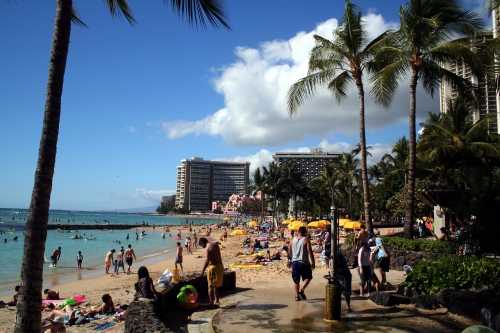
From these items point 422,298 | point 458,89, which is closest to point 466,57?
point 458,89

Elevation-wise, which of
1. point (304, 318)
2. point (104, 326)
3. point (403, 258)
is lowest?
point (104, 326)

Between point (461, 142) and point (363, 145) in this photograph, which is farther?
point (461, 142)

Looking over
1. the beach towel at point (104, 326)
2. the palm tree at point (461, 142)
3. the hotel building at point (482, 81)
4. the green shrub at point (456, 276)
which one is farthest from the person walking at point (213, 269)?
the palm tree at point (461, 142)

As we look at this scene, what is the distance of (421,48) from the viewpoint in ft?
42.9

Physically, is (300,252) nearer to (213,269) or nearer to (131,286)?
(213,269)

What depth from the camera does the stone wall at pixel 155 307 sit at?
16.0 feet

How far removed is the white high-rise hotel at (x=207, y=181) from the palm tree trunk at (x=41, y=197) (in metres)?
183

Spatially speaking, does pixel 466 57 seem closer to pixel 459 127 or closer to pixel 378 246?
pixel 378 246

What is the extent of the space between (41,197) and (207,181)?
190864 mm

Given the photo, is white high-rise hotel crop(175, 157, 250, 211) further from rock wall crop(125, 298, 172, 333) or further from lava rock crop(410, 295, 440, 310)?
rock wall crop(125, 298, 172, 333)

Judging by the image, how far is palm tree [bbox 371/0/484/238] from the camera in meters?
12.5

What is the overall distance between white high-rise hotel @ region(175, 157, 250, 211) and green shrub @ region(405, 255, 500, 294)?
594ft

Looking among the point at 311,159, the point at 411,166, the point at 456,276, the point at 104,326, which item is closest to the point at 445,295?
the point at 456,276

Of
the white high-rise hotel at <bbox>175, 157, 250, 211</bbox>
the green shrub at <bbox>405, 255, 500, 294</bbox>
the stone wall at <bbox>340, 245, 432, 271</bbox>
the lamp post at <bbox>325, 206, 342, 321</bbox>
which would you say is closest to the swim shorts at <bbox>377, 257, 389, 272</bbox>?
the green shrub at <bbox>405, 255, 500, 294</bbox>
